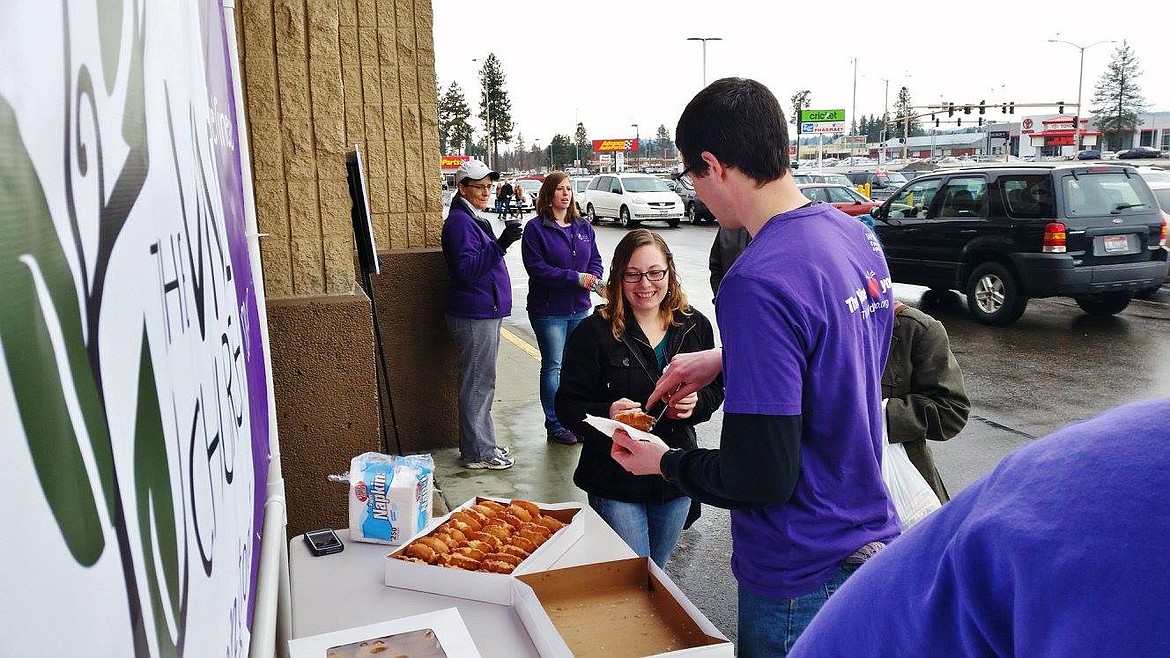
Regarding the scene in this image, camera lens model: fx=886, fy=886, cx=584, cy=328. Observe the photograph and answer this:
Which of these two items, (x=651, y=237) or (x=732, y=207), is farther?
(x=651, y=237)

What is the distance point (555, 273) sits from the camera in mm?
6395

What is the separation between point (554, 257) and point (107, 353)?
230 inches

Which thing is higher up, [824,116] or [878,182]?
[824,116]

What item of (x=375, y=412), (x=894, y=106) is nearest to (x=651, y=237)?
(x=375, y=412)

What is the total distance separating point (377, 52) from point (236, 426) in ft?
16.4

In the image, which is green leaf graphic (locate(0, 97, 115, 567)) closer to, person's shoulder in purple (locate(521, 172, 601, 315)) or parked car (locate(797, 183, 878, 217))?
person's shoulder in purple (locate(521, 172, 601, 315))

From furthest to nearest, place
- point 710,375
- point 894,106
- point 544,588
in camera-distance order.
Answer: point 894,106
point 710,375
point 544,588

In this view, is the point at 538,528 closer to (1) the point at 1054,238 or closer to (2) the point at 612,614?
(2) the point at 612,614

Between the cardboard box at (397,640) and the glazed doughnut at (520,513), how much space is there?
740mm

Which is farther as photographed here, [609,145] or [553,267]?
[609,145]

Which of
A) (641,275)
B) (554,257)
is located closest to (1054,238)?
(554,257)

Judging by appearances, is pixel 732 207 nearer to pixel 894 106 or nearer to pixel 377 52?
pixel 377 52

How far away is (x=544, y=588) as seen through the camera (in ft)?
7.79

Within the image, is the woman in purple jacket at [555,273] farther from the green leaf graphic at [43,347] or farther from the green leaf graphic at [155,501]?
the green leaf graphic at [43,347]
